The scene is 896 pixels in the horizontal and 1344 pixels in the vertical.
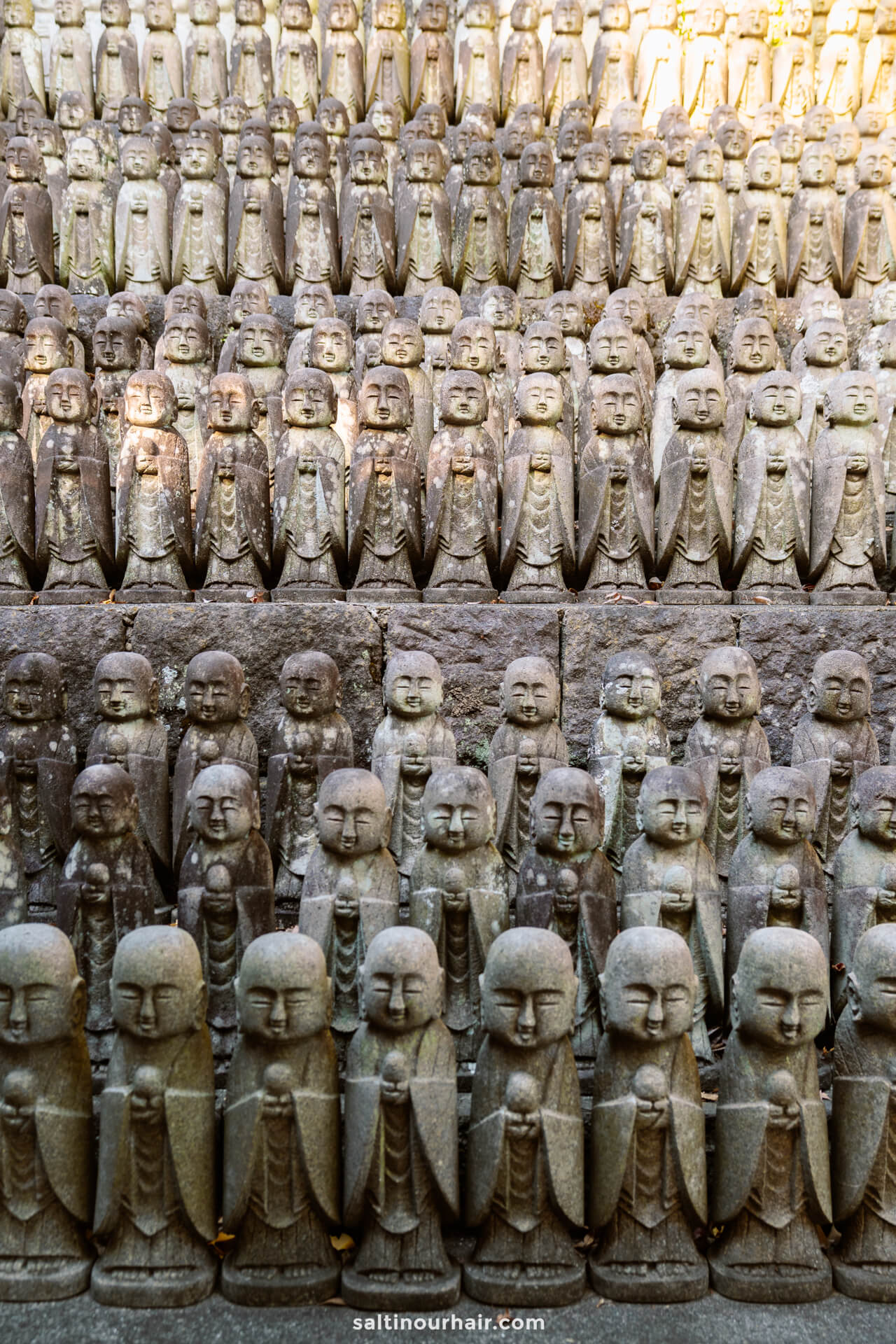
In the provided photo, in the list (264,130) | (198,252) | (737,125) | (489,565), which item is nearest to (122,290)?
(198,252)

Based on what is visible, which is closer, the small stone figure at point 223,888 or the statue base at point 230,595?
the small stone figure at point 223,888

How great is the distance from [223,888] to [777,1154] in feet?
6.32

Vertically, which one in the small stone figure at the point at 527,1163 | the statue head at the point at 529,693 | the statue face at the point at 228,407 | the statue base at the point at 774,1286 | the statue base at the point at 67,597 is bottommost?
the statue base at the point at 774,1286

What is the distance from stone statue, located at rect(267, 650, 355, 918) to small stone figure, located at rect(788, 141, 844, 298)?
568cm

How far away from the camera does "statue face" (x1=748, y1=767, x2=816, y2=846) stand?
162 inches

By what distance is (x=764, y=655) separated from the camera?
18.2 ft

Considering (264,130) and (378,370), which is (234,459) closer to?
(378,370)

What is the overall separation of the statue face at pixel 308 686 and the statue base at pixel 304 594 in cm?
91

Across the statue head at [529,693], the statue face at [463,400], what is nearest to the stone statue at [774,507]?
the statue face at [463,400]

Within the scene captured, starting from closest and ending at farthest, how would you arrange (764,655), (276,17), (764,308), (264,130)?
(764,655), (764,308), (264,130), (276,17)

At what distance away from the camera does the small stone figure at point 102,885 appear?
4.04 meters

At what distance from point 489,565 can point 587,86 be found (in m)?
7.50

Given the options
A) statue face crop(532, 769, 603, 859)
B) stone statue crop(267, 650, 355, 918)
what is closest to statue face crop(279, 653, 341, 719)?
stone statue crop(267, 650, 355, 918)

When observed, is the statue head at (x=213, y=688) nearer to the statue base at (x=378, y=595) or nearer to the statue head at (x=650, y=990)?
the statue base at (x=378, y=595)
